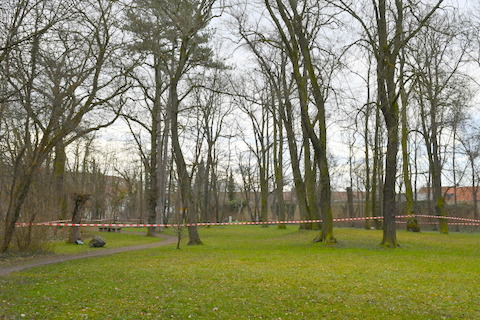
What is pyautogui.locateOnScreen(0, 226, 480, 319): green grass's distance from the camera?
623 cm

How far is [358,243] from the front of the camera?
17609 millimetres

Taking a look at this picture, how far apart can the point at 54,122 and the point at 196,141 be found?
2884 cm

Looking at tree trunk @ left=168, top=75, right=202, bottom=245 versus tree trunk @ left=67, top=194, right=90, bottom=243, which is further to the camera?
tree trunk @ left=168, top=75, right=202, bottom=245

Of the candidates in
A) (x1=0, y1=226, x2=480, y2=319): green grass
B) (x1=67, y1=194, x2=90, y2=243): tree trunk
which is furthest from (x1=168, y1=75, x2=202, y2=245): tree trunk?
(x1=0, y1=226, x2=480, y2=319): green grass

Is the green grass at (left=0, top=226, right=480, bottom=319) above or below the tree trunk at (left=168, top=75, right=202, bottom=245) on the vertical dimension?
below

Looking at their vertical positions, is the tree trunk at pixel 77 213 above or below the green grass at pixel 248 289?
above

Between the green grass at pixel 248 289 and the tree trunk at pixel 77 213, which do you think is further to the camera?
the tree trunk at pixel 77 213

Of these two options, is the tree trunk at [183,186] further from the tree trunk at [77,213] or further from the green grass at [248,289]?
the green grass at [248,289]

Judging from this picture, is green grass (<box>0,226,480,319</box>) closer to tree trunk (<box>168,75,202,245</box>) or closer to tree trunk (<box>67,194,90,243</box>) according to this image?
tree trunk (<box>168,75,202,245</box>)

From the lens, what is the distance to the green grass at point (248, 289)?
623 cm

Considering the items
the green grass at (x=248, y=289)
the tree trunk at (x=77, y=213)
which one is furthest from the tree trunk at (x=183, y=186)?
the green grass at (x=248, y=289)

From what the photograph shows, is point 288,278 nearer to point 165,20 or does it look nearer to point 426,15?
point 426,15

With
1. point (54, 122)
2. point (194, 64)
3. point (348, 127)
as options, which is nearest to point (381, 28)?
point (348, 127)

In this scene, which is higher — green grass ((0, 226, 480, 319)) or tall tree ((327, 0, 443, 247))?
tall tree ((327, 0, 443, 247))
